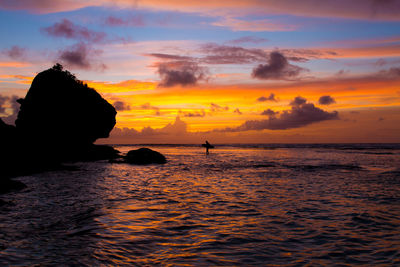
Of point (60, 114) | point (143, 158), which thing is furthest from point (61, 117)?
point (143, 158)

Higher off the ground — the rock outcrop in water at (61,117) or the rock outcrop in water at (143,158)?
the rock outcrop in water at (61,117)

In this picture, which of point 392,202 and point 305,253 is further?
point 392,202

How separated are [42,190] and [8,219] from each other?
6.90 m

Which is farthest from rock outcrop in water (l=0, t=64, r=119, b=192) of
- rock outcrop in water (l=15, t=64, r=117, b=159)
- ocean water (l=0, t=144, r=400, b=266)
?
ocean water (l=0, t=144, r=400, b=266)

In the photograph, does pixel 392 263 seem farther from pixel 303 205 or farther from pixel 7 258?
pixel 7 258

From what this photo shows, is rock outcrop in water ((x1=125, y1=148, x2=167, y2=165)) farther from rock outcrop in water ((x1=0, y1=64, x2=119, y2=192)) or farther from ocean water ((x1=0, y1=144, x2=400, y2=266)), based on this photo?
ocean water ((x1=0, y1=144, x2=400, y2=266))

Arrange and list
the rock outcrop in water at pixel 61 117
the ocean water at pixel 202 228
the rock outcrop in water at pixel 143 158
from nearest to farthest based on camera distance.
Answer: the ocean water at pixel 202 228 → the rock outcrop in water at pixel 143 158 → the rock outcrop in water at pixel 61 117

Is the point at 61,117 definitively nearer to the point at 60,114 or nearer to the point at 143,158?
the point at 60,114

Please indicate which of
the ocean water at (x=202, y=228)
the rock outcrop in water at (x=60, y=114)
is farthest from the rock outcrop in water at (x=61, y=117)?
the ocean water at (x=202, y=228)

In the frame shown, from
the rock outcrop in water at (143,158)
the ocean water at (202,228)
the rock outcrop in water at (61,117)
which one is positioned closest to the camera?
the ocean water at (202,228)

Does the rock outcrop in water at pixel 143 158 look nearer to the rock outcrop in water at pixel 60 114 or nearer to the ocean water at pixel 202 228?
the rock outcrop in water at pixel 60 114

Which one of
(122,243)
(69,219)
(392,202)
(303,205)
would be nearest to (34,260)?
(122,243)

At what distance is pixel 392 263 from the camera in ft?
19.6

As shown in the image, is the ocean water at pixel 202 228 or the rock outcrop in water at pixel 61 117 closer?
the ocean water at pixel 202 228
